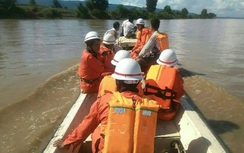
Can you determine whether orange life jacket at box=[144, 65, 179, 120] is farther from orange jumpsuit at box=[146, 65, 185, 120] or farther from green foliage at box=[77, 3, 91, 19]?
green foliage at box=[77, 3, 91, 19]

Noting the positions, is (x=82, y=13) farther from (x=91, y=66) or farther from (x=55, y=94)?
(x=91, y=66)

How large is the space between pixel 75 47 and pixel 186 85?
892 centimetres

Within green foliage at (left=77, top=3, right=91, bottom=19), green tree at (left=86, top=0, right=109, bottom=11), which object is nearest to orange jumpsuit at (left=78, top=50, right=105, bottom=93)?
green foliage at (left=77, top=3, right=91, bottom=19)

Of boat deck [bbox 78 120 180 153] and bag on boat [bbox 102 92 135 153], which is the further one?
boat deck [bbox 78 120 180 153]

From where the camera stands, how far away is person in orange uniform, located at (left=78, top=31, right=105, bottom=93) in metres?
4.26

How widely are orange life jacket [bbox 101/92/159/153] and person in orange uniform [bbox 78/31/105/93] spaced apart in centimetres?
224

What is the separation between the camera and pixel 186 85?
7.42 meters

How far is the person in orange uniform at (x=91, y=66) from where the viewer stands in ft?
14.0

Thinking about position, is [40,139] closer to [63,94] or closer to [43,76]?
[63,94]

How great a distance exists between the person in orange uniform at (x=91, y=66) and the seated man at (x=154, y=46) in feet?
5.55

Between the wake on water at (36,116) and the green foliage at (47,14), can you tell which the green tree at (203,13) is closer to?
the green foliage at (47,14)

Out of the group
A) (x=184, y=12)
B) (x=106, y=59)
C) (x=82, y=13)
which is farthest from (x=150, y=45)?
(x=184, y=12)

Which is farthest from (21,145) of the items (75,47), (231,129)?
(75,47)

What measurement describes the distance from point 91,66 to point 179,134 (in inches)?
71.4
